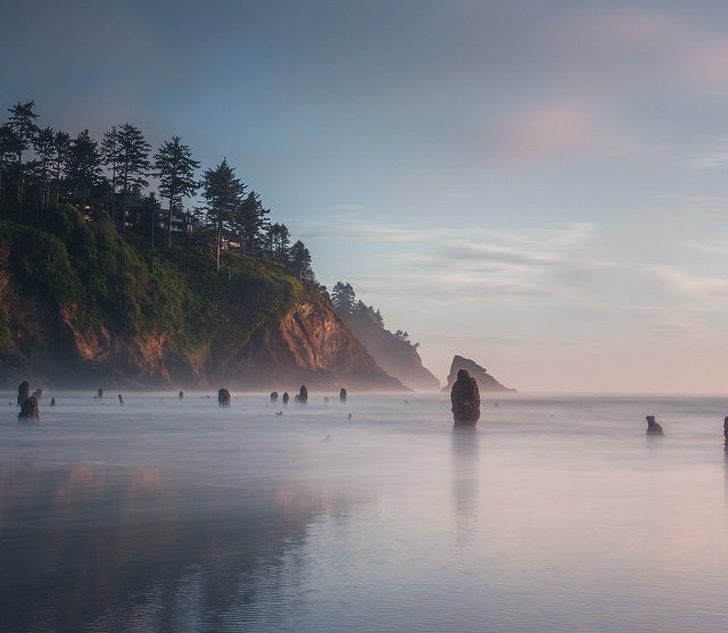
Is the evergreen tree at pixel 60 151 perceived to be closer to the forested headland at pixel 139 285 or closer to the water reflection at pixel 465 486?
the forested headland at pixel 139 285

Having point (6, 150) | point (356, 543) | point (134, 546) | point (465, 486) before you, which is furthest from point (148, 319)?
point (356, 543)

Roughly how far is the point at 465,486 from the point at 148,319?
10758cm

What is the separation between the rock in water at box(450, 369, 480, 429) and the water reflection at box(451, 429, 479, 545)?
10.3 meters

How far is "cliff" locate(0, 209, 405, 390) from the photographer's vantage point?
110 metres

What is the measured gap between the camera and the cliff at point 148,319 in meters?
110

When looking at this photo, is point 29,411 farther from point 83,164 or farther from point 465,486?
point 83,164

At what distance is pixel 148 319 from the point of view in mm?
125812

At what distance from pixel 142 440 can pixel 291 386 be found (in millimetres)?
112021

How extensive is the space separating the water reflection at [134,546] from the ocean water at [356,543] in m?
0.05

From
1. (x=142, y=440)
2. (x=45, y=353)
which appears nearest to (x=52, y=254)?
(x=45, y=353)

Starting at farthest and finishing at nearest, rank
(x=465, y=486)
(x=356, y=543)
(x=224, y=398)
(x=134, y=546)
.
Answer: (x=224, y=398)
(x=465, y=486)
(x=356, y=543)
(x=134, y=546)

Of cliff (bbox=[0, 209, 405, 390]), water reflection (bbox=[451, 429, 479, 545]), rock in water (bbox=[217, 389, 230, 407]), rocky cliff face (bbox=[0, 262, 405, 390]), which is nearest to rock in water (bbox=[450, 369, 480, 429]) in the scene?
water reflection (bbox=[451, 429, 479, 545])

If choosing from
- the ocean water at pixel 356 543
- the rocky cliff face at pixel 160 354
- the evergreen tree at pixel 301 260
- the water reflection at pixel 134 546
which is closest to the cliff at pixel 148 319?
the rocky cliff face at pixel 160 354

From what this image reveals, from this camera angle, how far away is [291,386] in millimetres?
152375
